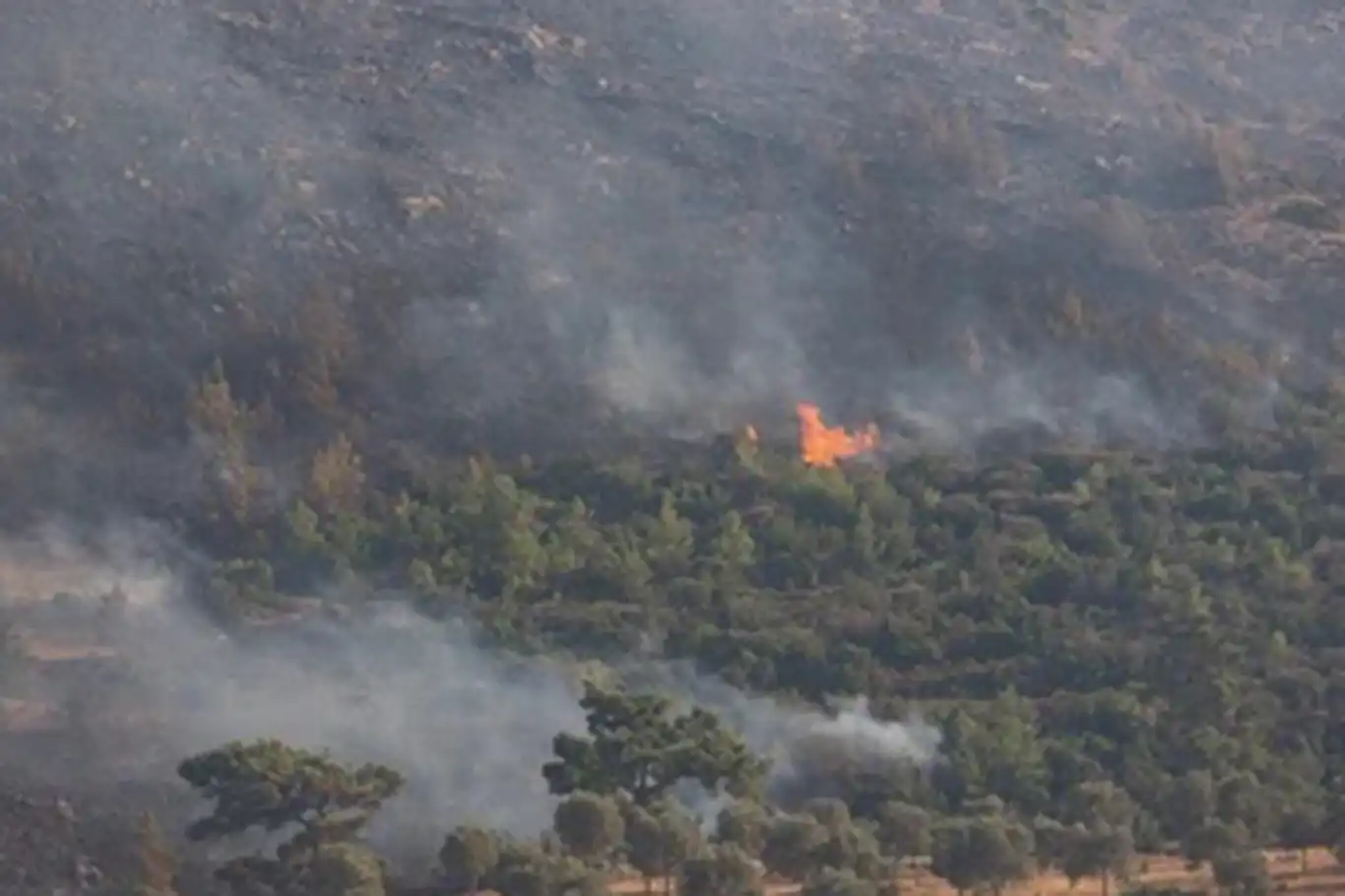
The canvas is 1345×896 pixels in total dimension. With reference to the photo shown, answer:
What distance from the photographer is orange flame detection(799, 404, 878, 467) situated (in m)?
73.7

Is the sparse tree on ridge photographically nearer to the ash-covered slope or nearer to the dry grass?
the dry grass

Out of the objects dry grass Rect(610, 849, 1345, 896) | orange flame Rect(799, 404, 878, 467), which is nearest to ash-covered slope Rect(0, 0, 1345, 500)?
orange flame Rect(799, 404, 878, 467)

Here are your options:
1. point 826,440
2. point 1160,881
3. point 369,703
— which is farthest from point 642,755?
point 826,440

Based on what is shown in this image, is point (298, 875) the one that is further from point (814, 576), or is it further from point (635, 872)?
point (814, 576)

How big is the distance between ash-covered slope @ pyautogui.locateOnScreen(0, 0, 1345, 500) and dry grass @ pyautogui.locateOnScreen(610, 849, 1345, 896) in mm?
31497

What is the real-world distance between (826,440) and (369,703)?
86.8 feet

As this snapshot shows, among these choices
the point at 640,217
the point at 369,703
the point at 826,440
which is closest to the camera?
the point at 369,703

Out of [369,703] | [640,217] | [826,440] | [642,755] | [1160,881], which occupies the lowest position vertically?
[1160,881]

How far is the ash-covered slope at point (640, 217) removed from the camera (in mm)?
77938

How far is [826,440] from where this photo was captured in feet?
248

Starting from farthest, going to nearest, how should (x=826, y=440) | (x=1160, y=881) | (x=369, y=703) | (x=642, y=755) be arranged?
(x=826, y=440) < (x=369, y=703) < (x=1160, y=881) < (x=642, y=755)

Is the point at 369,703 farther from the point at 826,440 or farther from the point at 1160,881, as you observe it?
the point at 826,440

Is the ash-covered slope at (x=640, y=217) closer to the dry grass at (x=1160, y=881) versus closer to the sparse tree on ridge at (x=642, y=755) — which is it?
the sparse tree on ridge at (x=642, y=755)

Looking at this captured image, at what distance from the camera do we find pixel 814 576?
64188 millimetres
